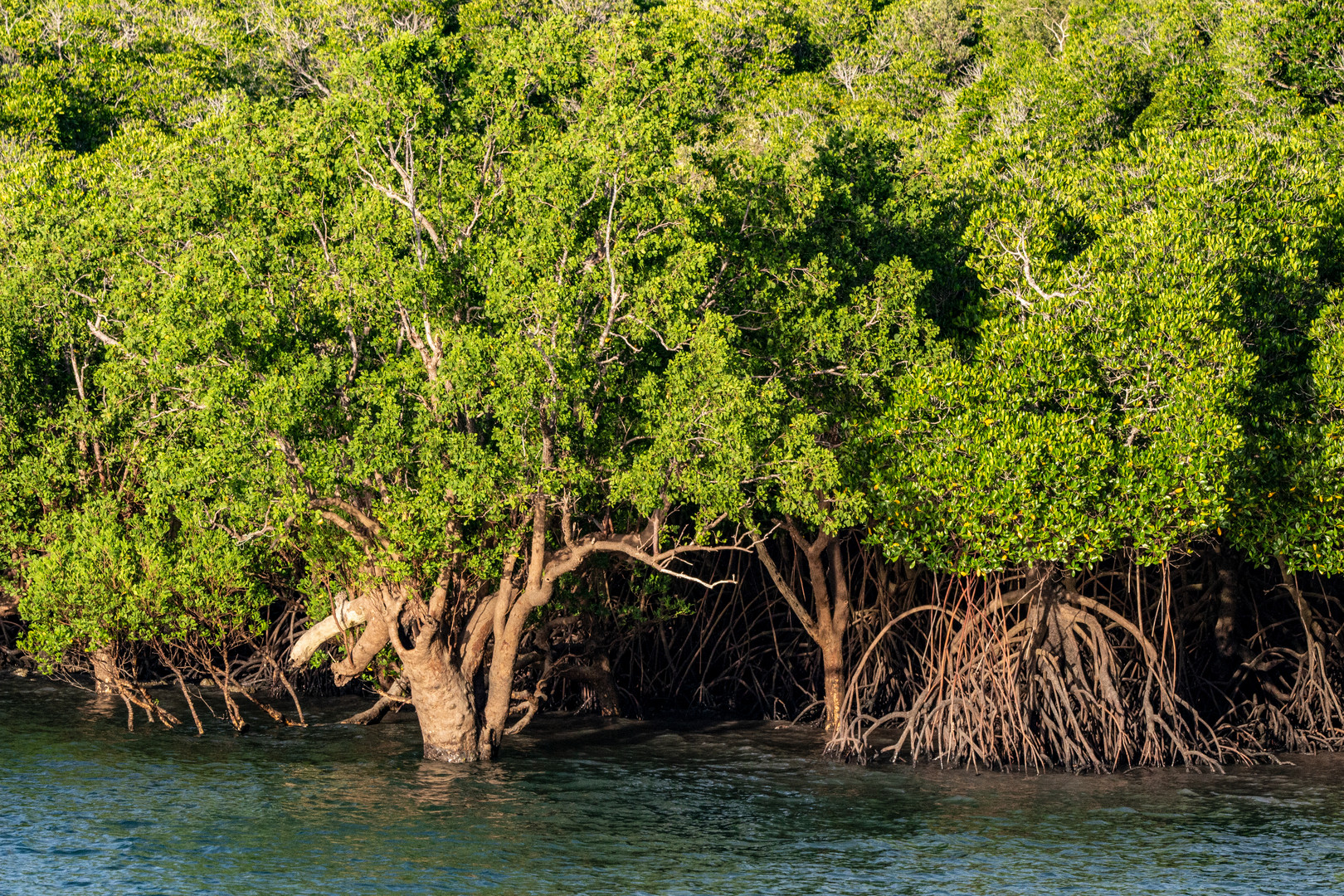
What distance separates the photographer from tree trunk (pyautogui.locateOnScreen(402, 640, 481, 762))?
1956cm

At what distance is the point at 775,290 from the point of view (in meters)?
18.9

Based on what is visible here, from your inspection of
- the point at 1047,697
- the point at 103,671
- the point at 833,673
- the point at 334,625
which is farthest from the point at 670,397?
the point at 103,671

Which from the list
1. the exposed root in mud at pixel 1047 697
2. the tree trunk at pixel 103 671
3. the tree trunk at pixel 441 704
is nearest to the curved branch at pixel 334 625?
the tree trunk at pixel 441 704

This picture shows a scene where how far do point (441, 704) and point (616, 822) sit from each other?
12.4ft

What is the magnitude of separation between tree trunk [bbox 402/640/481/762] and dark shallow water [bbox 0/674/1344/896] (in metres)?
0.47

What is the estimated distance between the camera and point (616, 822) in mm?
17344

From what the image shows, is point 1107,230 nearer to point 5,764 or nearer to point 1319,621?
point 1319,621

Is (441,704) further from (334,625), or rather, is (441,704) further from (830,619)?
(830,619)

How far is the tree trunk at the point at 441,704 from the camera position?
19562 millimetres

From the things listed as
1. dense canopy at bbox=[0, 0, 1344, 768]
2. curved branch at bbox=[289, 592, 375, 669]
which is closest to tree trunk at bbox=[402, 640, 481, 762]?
dense canopy at bbox=[0, 0, 1344, 768]

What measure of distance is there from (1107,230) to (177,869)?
14.2m

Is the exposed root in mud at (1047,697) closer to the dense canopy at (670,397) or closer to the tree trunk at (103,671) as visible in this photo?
the dense canopy at (670,397)

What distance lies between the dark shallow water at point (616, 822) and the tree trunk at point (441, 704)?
18.5 inches

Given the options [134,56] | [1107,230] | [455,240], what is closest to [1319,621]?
[1107,230]
